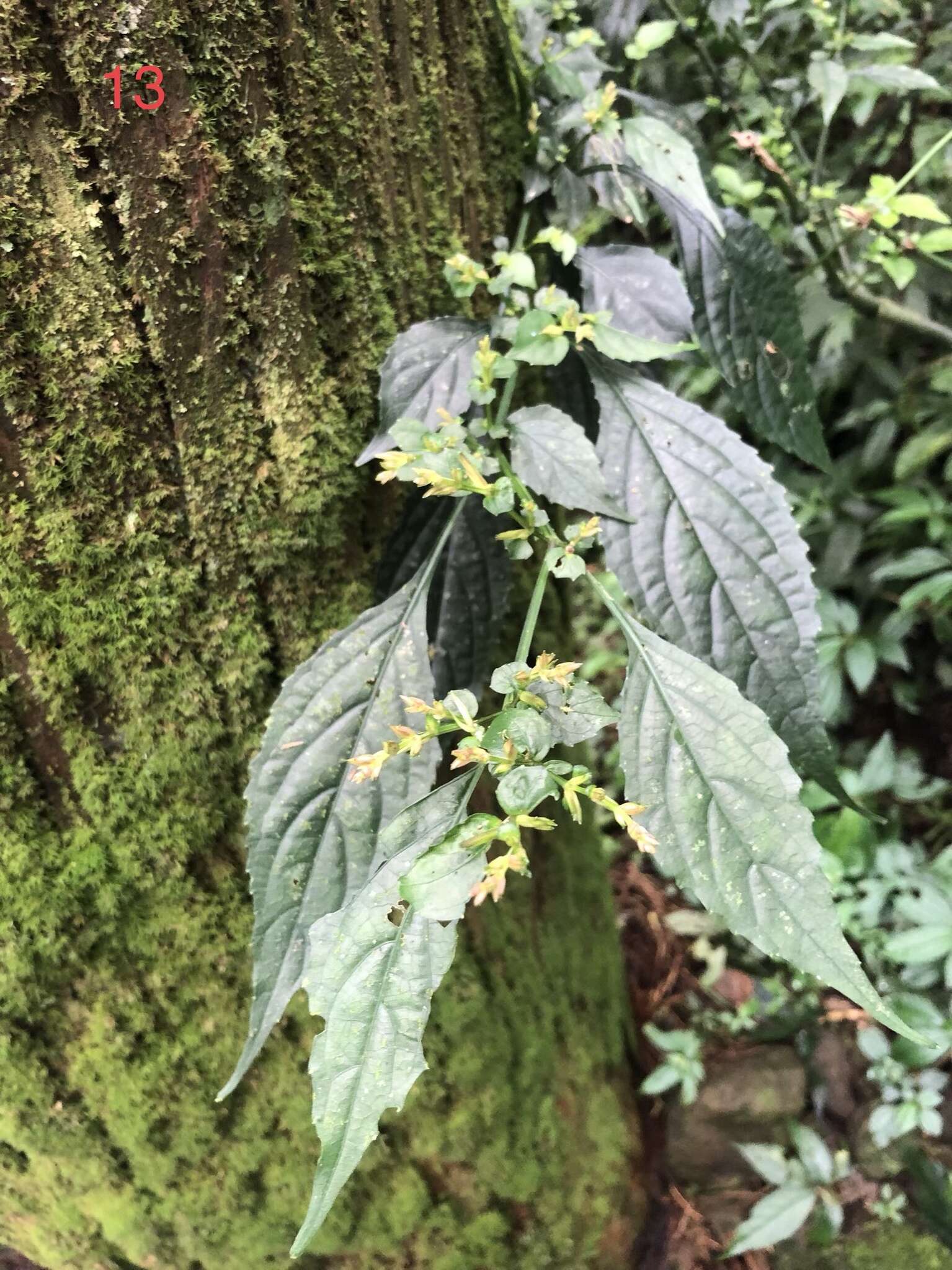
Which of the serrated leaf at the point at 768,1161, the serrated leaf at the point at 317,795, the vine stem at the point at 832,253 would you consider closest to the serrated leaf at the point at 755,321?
the vine stem at the point at 832,253

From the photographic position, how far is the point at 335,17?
69 centimetres

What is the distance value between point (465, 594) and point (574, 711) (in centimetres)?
33

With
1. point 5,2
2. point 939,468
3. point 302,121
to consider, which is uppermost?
point 5,2

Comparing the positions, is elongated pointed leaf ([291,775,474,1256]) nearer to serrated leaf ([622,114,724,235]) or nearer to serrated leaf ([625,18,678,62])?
serrated leaf ([622,114,724,235])

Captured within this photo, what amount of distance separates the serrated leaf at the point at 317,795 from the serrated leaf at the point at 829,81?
3.34 feet

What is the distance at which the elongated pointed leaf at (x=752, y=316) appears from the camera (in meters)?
0.99

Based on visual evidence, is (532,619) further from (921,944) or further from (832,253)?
(921,944)

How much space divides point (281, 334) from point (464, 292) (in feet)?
0.70

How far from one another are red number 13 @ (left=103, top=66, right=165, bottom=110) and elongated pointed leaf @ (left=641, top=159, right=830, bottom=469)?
2.02ft

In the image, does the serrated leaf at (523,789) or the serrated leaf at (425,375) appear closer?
the serrated leaf at (523,789)

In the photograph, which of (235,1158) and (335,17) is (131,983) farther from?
(335,17)

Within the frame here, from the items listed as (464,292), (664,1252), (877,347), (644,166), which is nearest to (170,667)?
(464,292)

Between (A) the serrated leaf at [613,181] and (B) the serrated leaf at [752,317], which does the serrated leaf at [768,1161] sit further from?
(A) the serrated leaf at [613,181]

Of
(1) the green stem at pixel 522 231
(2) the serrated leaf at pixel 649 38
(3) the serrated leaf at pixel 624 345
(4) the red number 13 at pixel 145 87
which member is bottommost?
(3) the serrated leaf at pixel 624 345
